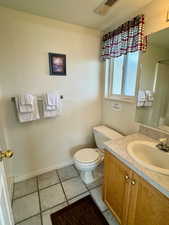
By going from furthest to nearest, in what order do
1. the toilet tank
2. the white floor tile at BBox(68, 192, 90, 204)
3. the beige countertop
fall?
1. the toilet tank
2. the white floor tile at BBox(68, 192, 90, 204)
3. the beige countertop

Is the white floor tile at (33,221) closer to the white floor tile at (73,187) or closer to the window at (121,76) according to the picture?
the white floor tile at (73,187)

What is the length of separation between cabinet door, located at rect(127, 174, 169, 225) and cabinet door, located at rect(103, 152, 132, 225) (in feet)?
0.20

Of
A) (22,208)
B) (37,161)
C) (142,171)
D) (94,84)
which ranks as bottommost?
(22,208)

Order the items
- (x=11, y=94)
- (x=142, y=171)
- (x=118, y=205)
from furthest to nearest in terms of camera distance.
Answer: (x=11, y=94), (x=118, y=205), (x=142, y=171)

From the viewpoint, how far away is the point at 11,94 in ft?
5.18

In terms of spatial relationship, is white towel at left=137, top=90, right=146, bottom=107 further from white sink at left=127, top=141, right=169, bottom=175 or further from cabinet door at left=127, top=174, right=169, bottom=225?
cabinet door at left=127, top=174, right=169, bottom=225

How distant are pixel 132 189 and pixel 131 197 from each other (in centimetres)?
8

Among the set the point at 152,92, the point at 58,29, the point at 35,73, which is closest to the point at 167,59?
the point at 152,92

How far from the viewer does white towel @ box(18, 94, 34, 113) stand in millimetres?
1549

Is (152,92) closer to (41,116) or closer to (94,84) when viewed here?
(94,84)

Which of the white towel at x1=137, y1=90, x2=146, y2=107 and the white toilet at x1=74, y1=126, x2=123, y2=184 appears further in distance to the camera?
the white toilet at x1=74, y1=126, x2=123, y2=184

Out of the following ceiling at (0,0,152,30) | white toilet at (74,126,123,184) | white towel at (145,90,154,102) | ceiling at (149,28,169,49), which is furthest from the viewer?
white toilet at (74,126,123,184)

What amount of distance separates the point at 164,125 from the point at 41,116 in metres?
1.61

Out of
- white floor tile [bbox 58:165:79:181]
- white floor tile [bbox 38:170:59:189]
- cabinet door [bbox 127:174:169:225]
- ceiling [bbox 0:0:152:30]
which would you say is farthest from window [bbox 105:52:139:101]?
white floor tile [bbox 38:170:59:189]
